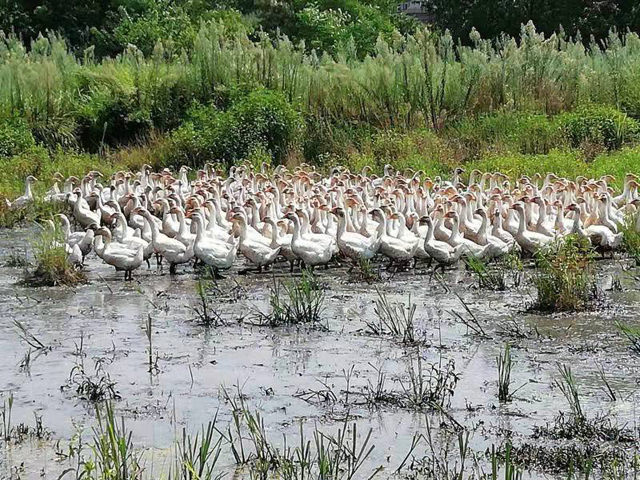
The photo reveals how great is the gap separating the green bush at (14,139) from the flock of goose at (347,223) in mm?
5424

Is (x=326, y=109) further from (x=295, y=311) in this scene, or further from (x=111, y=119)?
(x=295, y=311)

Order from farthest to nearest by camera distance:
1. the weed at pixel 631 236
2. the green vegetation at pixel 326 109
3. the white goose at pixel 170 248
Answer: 1. the green vegetation at pixel 326 109
2. the weed at pixel 631 236
3. the white goose at pixel 170 248

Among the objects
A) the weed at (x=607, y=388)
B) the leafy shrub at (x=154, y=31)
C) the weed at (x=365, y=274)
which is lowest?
the weed at (x=365, y=274)

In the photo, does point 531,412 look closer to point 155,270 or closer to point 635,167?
point 155,270

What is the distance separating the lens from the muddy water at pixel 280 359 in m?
7.59

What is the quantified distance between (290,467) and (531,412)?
2374 mm

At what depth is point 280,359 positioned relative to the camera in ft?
30.8

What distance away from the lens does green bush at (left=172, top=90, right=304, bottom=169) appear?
2148cm

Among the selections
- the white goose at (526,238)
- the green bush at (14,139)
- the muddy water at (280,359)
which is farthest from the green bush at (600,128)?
the green bush at (14,139)

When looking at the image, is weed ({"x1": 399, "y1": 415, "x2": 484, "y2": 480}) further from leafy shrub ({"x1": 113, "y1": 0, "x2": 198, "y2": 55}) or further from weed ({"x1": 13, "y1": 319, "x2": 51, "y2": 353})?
leafy shrub ({"x1": 113, "y1": 0, "x2": 198, "y2": 55})

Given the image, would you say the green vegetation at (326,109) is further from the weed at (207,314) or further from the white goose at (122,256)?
the weed at (207,314)

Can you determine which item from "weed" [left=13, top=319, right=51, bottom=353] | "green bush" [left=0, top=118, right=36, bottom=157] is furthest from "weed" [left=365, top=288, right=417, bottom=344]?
"green bush" [left=0, top=118, right=36, bottom=157]

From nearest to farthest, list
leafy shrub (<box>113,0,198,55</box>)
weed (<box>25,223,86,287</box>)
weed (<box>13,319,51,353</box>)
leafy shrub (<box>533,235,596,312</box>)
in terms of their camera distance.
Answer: weed (<box>13,319,51,353</box>) < leafy shrub (<box>533,235,596,312</box>) < weed (<box>25,223,86,287</box>) < leafy shrub (<box>113,0,198,55</box>)

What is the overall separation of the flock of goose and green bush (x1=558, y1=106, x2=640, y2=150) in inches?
180
